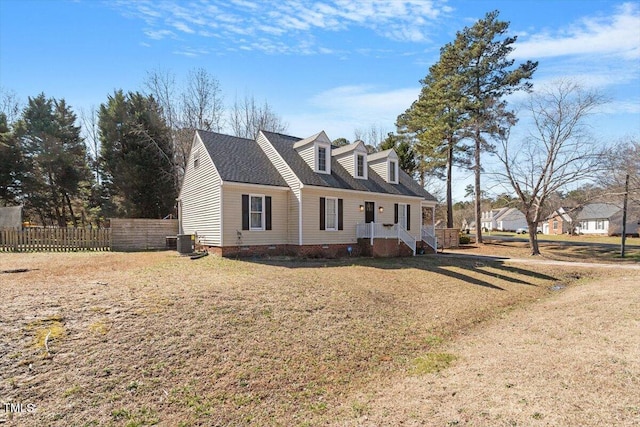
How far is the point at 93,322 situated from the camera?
244 inches

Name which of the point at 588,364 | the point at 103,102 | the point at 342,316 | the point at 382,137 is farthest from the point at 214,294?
the point at 382,137

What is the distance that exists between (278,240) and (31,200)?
25.9 metres

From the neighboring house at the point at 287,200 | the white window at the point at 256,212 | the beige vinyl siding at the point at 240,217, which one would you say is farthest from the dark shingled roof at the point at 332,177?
the white window at the point at 256,212

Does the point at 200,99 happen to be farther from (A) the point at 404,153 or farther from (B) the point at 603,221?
(B) the point at 603,221

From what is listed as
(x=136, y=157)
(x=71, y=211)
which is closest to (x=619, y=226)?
(x=136, y=157)

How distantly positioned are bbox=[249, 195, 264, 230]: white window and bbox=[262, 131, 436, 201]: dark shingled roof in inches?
87.5

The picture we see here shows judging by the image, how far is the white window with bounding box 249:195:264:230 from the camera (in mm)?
15602

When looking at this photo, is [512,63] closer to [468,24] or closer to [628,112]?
[468,24]

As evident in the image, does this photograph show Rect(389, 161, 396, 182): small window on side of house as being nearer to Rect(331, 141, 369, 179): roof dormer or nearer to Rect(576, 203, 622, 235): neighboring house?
Rect(331, 141, 369, 179): roof dormer

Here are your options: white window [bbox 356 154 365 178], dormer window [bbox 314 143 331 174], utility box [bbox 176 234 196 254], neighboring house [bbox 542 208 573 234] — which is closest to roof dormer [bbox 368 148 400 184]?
white window [bbox 356 154 365 178]

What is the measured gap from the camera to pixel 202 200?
1694 centimetres

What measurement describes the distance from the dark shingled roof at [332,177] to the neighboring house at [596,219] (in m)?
45.2

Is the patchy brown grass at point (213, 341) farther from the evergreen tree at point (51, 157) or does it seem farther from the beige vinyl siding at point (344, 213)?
the evergreen tree at point (51, 157)

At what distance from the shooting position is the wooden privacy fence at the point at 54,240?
1641 cm
